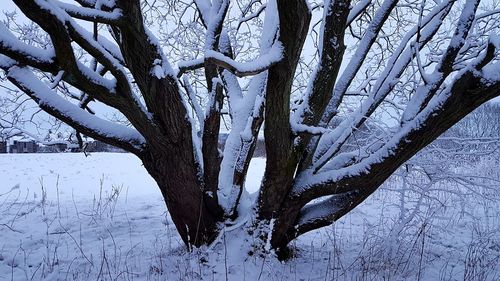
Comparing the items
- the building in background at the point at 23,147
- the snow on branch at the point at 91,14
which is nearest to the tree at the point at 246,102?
the snow on branch at the point at 91,14

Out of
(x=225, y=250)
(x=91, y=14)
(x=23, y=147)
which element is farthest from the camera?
(x=23, y=147)

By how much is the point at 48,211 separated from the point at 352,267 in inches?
190

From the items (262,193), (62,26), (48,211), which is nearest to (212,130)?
(262,193)

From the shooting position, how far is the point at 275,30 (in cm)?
340

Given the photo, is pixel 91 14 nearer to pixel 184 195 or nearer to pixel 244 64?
pixel 244 64

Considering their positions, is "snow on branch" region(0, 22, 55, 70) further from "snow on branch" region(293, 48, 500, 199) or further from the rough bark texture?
"snow on branch" region(293, 48, 500, 199)

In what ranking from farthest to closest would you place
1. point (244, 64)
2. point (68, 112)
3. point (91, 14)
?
point (68, 112)
point (244, 64)
point (91, 14)

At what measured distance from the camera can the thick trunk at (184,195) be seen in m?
3.13

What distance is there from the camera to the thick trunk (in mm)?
3127

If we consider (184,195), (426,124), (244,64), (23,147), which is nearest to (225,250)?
Result: (184,195)

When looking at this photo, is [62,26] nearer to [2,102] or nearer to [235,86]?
[235,86]

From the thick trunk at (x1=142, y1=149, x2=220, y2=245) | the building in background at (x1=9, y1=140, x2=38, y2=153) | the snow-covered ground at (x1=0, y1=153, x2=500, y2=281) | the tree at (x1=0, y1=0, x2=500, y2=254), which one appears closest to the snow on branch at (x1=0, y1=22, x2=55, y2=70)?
the tree at (x1=0, y1=0, x2=500, y2=254)

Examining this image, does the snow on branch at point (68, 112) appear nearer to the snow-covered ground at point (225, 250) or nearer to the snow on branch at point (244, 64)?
the snow-covered ground at point (225, 250)

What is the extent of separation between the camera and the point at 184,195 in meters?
3.24
